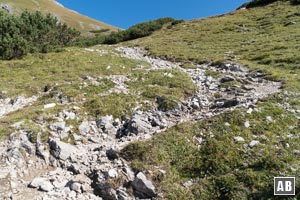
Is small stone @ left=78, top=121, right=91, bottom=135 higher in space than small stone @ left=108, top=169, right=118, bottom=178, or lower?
higher

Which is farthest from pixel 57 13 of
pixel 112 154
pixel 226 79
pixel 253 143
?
pixel 253 143

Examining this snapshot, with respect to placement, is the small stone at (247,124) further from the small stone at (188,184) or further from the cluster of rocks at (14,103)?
the cluster of rocks at (14,103)

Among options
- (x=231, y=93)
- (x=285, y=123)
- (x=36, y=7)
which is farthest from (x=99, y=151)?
(x=36, y=7)

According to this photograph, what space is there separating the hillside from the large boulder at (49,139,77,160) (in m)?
0.04

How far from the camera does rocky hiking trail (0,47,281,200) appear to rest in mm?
9086

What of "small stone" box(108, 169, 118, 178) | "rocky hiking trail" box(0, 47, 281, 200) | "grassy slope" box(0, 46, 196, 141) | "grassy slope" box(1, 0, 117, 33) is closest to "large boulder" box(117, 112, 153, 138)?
Result: "rocky hiking trail" box(0, 47, 281, 200)

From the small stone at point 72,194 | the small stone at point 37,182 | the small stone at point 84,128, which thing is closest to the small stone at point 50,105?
the small stone at point 84,128

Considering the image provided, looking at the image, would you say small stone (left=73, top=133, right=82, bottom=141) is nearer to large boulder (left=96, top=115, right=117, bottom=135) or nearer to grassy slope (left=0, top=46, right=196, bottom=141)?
grassy slope (left=0, top=46, right=196, bottom=141)

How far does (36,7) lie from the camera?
96938 millimetres

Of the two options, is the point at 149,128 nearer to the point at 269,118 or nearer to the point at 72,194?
the point at 72,194

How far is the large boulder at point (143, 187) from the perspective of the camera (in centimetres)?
879

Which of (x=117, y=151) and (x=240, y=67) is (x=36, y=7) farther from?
(x=117, y=151)

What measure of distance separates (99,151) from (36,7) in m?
99.1

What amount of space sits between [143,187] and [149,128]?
156 inches
